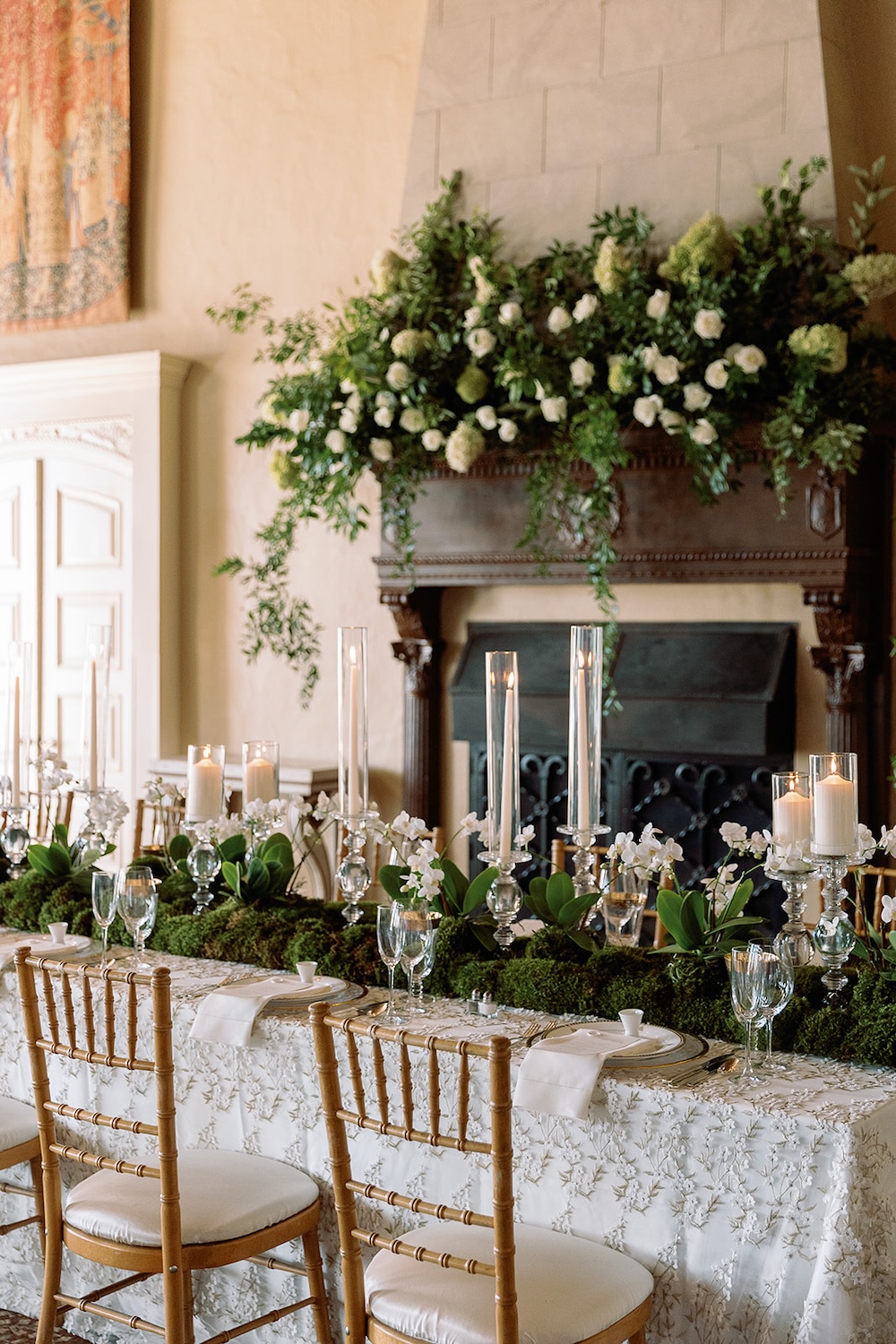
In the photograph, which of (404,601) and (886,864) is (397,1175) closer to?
(886,864)

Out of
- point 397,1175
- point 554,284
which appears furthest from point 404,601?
point 397,1175

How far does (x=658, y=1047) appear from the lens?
106 inches

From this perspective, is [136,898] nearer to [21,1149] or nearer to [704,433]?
[21,1149]

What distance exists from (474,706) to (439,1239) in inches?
144

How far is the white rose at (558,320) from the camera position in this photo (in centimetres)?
521

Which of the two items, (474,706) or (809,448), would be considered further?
(474,706)

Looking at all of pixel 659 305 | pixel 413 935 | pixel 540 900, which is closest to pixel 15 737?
pixel 540 900

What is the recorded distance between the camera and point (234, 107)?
686cm

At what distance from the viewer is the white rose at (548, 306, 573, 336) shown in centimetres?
521

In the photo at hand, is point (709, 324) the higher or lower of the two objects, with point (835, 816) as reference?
higher

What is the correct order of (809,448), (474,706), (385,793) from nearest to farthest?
(809,448)
(474,706)
(385,793)

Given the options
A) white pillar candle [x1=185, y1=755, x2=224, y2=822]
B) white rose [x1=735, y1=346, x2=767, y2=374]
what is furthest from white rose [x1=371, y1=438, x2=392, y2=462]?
white pillar candle [x1=185, y1=755, x2=224, y2=822]

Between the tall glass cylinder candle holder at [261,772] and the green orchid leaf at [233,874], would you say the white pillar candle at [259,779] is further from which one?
the green orchid leaf at [233,874]

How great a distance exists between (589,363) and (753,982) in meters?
3.06
